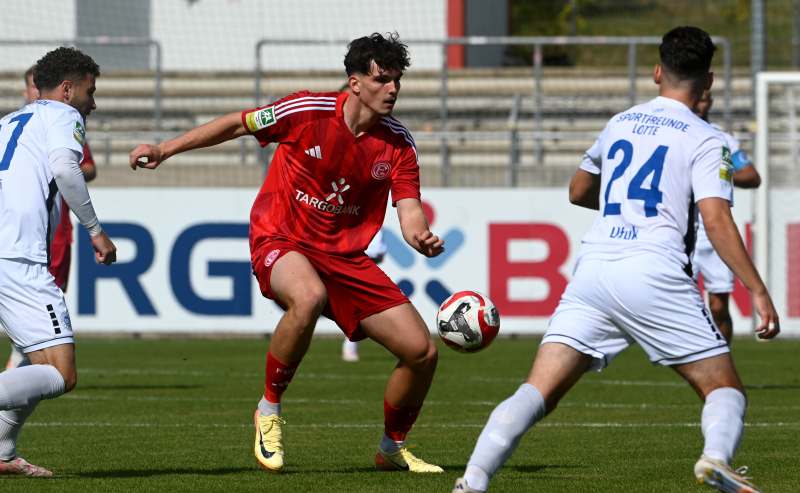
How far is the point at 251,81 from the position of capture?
1944 cm

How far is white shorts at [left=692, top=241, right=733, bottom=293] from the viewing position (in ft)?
31.8

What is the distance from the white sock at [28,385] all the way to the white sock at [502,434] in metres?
2.12

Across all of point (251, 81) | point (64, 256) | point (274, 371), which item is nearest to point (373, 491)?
point (274, 371)

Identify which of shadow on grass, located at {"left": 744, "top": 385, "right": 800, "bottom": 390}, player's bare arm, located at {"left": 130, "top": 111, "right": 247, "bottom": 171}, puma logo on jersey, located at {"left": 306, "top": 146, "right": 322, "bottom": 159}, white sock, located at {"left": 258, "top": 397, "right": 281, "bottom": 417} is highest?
player's bare arm, located at {"left": 130, "top": 111, "right": 247, "bottom": 171}

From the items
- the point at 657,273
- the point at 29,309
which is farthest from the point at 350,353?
the point at 657,273

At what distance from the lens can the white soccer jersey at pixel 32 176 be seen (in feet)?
18.6

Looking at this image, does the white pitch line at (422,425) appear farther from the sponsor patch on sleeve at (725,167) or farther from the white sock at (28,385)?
the sponsor patch on sleeve at (725,167)

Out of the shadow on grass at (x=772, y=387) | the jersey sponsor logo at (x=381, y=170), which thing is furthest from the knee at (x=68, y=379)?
the shadow on grass at (x=772, y=387)

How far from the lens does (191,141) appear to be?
5.92 metres

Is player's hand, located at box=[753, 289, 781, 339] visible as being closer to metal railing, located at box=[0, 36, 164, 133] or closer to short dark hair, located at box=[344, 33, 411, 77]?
short dark hair, located at box=[344, 33, 411, 77]

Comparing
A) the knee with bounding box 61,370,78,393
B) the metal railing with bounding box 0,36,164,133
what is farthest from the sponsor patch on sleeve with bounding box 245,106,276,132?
the metal railing with bounding box 0,36,164,133

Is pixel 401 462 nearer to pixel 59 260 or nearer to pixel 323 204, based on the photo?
pixel 323 204

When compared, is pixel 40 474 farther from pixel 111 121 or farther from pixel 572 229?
pixel 111 121

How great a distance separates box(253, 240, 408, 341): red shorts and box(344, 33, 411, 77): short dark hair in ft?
3.29
